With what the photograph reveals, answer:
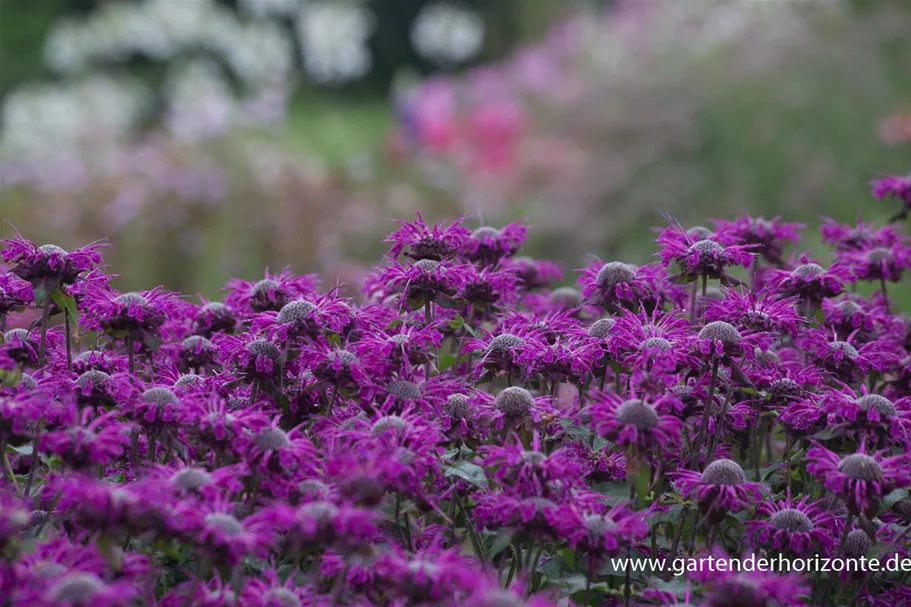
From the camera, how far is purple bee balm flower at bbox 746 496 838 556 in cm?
137

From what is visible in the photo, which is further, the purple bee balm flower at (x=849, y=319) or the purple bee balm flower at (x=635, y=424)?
the purple bee balm flower at (x=849, y=319)

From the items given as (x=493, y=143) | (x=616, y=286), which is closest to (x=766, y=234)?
(x=616, y=286)

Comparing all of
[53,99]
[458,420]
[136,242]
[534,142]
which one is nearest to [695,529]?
[458,420]

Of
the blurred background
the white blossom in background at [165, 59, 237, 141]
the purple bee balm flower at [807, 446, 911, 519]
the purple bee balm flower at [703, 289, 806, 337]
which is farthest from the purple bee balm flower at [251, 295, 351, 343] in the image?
the white blossom in background at [165, 59, 237, 141]

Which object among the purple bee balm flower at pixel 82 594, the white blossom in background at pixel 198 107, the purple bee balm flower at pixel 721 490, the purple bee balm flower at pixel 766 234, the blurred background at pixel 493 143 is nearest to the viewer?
the purple bee balm flower at pixel 82 594

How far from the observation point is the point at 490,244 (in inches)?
72.1

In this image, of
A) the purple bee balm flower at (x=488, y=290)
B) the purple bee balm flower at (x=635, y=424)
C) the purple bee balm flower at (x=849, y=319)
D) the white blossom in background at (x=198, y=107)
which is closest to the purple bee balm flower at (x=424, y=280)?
the purple bee balm flower at (x=488, y=290)

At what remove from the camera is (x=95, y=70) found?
408 inches

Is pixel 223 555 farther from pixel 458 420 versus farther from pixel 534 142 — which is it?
pixel 534 142

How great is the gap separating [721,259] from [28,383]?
104cm

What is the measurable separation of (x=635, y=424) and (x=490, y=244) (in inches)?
25.2

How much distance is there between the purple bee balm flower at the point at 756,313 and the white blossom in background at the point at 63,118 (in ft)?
24.7

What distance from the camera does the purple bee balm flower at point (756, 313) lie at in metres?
1.54

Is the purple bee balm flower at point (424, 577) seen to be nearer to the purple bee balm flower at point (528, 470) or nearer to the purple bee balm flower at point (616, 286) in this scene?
the purple bee balm flower at point (528, 470)
